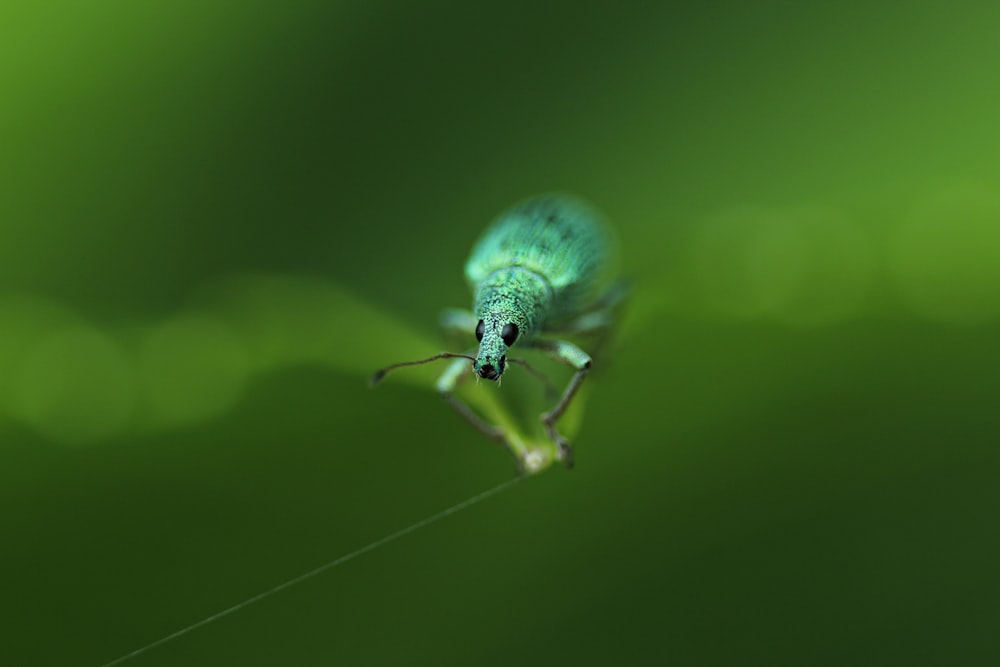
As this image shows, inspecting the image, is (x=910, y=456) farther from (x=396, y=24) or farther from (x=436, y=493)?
(x=396, y=24)

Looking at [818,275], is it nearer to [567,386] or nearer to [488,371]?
[567,386]

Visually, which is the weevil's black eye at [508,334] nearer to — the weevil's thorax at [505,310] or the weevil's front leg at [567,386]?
the weevil's thorax at [505,310]

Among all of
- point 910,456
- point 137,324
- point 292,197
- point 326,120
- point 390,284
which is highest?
point 326,120

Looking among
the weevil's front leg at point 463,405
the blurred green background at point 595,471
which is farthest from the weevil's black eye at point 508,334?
the blurred green background at point 595,471

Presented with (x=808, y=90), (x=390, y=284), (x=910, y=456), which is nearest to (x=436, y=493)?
(x=910, y=456)

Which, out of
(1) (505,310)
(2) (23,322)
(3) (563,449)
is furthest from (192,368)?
(1) (505,310)
